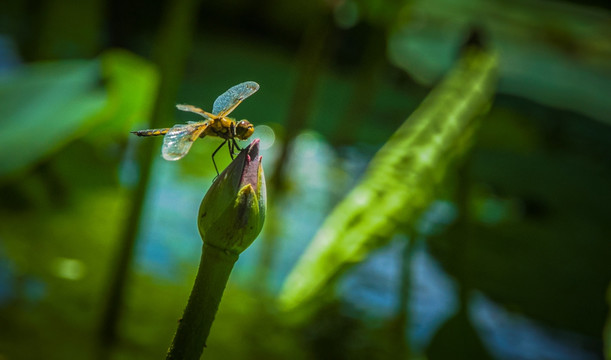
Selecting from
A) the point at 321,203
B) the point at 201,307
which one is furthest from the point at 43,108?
the point at 201,307

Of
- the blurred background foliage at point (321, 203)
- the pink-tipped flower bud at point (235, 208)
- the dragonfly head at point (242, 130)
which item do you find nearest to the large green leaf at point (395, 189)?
the blurred background foliage at point (321, 203)

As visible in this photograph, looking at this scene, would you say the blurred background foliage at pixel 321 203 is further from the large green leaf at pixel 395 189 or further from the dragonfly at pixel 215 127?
the dragonfly at pixel 215 127

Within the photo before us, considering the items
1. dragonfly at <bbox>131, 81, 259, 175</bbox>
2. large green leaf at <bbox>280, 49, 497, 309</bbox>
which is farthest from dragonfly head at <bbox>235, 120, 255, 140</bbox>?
large green leaf at <bbox>280, 49, 497, 309</bbox>

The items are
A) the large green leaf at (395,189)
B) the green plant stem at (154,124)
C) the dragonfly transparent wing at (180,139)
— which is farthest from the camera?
the green plant stem at (154,124)

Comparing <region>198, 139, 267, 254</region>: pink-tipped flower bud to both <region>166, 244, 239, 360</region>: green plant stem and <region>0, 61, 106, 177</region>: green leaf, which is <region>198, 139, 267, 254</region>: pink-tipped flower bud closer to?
<region>166, 244, 239, 360</region>: green plant stem

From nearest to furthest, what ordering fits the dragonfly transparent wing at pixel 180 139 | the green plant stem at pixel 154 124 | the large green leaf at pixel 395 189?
the dragonfly transparent wing at pixel 180 139 → the large green leaf at pixel 395 189 → the green plant stem at pixel 154 124

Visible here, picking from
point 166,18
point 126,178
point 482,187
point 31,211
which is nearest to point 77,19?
point 126,178
